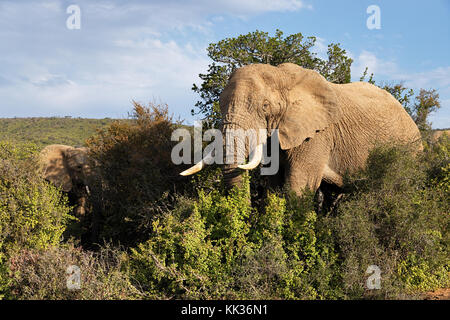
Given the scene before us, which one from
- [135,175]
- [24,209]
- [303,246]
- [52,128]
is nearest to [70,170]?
[135,175]

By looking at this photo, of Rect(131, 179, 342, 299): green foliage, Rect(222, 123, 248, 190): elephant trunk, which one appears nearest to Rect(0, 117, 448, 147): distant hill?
Rect(222, 123, 248, 190): elephant trunk

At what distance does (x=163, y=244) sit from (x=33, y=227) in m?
2.93

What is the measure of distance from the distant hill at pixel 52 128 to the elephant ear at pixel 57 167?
93.6 ft

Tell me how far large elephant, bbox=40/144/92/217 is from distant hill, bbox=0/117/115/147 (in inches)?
1130

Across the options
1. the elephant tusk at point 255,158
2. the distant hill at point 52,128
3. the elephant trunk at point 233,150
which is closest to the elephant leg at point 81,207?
the elephant trunk at point 233,150

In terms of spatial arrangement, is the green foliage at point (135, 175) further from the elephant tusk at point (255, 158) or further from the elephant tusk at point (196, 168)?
the elephant tusk at point (255, 158)

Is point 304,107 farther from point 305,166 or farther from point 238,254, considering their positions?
point 238,254

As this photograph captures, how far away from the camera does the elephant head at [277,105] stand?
7.58 metres

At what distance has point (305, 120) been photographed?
8.05m

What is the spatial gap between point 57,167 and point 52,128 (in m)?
41.6

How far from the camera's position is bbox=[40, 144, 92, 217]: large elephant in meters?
14.0

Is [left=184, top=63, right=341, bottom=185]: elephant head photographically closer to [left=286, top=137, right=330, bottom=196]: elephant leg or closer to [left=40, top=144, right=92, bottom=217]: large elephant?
[left=286, top=137, right=330, bottom=196]: elephant leg

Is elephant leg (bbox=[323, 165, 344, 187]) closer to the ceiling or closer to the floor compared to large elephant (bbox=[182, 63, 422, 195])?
closer to the floor
